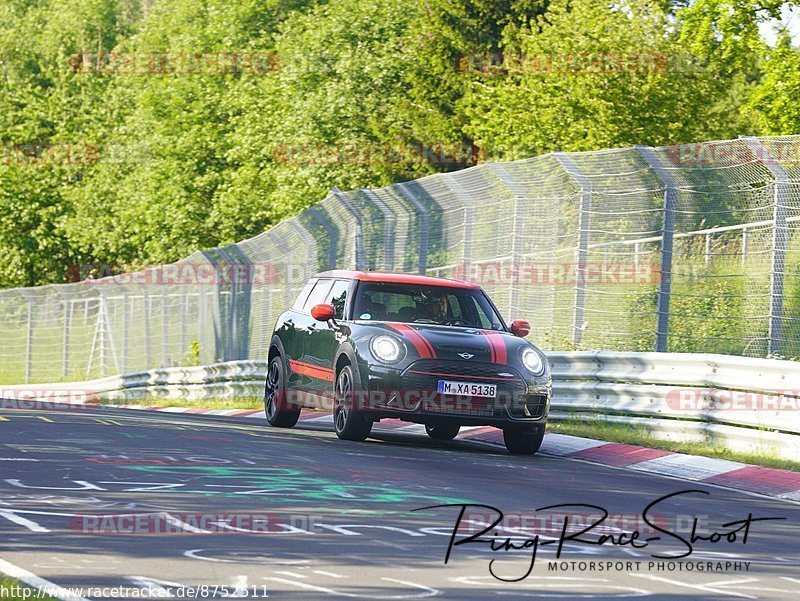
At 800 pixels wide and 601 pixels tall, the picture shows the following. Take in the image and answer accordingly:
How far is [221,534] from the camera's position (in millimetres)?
7984

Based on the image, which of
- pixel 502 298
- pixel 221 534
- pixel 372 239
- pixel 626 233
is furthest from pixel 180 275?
pixel 221 534

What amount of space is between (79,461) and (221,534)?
12.9ft

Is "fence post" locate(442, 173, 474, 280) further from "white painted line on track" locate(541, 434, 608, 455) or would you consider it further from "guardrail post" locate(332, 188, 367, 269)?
"white painted line on track" locate(541, 434, 608, 455)

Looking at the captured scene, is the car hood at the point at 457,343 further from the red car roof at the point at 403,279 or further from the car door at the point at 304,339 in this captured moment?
the car door at the point at 304,339

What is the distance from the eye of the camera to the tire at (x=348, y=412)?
13875mm

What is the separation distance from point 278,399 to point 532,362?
3664 millimetres

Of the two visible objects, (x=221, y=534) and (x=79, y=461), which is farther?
(x=79, y=461)

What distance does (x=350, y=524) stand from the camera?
8484 millimetres

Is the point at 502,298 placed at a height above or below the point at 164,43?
below

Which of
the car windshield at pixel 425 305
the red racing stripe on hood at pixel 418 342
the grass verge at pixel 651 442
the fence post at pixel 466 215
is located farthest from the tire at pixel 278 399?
the fence post at pixel 466 215

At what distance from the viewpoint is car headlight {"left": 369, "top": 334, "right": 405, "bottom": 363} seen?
44.4ft

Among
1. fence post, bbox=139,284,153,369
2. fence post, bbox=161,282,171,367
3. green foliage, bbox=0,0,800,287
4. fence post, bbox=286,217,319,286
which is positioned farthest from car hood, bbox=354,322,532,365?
green foliage, bbox=0,0,800,287

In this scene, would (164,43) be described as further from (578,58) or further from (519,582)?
(519,582)

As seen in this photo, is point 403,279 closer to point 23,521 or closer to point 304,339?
point 304,339
